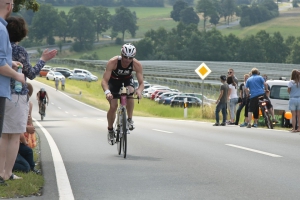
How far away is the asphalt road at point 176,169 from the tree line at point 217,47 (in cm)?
14724

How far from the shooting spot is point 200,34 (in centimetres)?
18150

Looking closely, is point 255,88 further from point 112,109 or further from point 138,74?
point 138,74

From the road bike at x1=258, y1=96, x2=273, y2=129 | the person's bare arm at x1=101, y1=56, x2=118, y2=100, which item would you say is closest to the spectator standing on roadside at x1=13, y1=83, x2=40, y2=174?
the person's bare arm at x1=101, y1=56, x2=118, y2=100

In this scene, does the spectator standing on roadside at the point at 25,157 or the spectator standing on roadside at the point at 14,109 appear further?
the spectator standing on roadside at the point at 25,157

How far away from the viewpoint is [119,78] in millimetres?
12383

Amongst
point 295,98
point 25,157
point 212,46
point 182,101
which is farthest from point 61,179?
point 212,46

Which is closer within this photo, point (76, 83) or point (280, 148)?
point (280, 148)

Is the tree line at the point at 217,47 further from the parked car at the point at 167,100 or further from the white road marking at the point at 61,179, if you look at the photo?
the white road marking at the point at 61,179

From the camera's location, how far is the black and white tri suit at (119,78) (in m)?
12.2

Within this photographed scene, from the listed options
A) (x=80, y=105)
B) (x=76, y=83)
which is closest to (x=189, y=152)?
(x=80, y=105)

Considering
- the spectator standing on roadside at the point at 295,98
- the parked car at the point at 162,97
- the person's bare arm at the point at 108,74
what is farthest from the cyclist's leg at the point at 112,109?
the parked car at the point at 162,97

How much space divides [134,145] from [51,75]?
83.0 meters

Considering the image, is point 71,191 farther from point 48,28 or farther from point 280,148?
point 48,28

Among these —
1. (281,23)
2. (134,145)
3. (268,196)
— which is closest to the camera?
(268,196)
